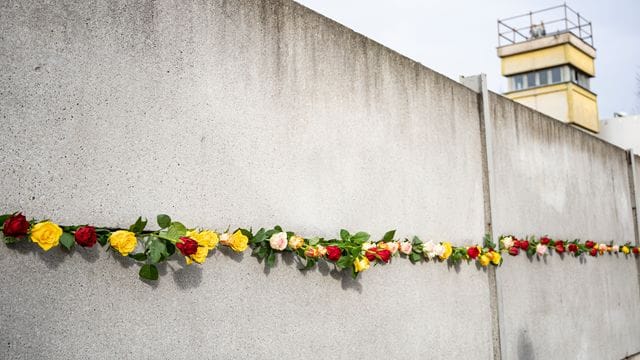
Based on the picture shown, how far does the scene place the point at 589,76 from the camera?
19297 millimetres

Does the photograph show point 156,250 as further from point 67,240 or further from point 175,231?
point 67,240

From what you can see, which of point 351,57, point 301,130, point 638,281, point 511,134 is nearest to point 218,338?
point 301,130

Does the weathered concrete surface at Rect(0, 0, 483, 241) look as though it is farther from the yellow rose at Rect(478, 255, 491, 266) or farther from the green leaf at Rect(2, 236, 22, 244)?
the yellow rose at Rect(478, 255, 491, 266)

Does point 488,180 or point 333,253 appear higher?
point 488,180

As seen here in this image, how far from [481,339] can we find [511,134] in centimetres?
180

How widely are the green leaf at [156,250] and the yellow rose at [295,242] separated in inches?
27.4

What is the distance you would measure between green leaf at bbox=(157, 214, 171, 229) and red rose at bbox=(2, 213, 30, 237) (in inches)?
20.9

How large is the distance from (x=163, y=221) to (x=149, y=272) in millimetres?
213

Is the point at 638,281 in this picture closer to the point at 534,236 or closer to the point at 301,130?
the point at 534,236

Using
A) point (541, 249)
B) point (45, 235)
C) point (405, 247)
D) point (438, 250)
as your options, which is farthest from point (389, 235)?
point (541, 249)

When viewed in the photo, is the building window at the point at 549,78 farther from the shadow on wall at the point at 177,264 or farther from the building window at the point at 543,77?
the shadow on wall at the point at 177,264

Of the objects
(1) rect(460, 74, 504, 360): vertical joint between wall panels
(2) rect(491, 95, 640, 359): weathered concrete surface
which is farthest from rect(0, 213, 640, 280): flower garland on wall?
(2) rect(491, 95, 640, 359): weathered concrete surface

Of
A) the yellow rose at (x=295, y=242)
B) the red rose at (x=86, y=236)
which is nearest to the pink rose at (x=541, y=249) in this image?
the yellow rose at (x=295, y=242)

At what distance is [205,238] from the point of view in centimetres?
249
